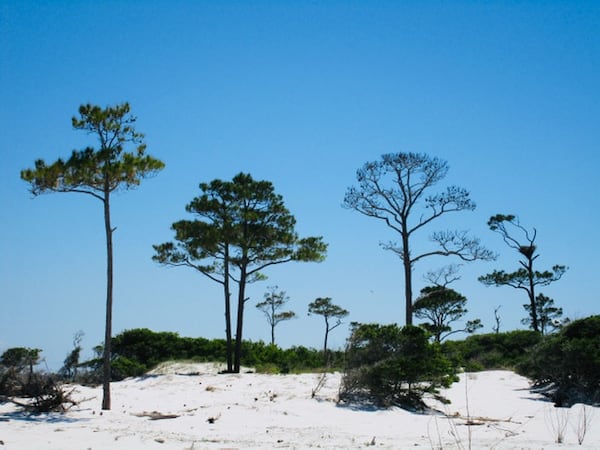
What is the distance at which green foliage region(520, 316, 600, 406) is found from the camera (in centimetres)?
1262

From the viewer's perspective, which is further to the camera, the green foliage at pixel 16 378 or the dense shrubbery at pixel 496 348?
the dense shrubbery at pixel 496 348

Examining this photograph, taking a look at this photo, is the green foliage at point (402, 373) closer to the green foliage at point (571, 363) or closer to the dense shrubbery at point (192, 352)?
the green foliage at point (571, 363)

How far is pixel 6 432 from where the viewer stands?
8.73 m

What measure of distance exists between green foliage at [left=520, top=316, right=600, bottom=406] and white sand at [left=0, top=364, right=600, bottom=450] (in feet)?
2.29

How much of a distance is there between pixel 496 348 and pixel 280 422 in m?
17.1

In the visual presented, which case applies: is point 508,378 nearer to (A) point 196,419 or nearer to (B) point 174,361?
(A) point 196,419

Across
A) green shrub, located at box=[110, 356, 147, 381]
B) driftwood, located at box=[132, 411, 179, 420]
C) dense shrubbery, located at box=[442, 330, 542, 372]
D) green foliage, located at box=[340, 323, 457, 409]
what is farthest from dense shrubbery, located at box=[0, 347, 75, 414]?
dense shrubbery, located at box=[442, 330, 542, 372]

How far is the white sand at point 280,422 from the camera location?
7.78 meters

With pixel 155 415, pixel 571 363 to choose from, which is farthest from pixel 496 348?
pixel 155 415

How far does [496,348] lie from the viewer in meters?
24.2

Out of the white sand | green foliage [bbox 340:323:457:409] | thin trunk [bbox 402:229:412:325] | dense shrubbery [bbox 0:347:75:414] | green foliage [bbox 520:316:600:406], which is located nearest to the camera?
the white sand

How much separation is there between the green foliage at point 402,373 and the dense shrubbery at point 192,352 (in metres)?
9.29

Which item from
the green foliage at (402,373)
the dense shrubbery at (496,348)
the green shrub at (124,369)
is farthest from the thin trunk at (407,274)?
the green shrub at (124,369)

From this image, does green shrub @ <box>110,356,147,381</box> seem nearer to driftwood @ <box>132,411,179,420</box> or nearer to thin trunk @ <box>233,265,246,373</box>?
thin trunk @ <box>233,265,246,373</box>
